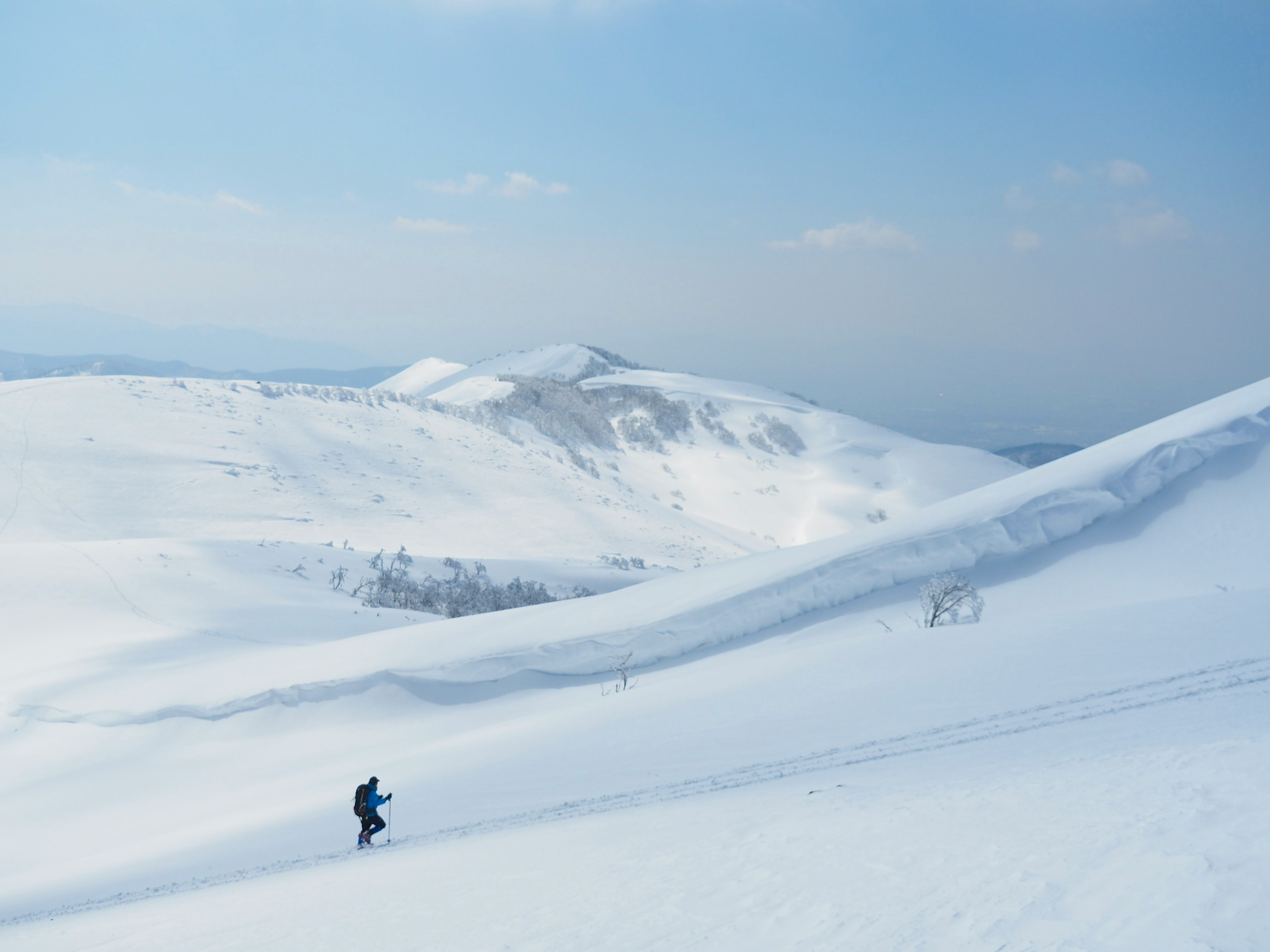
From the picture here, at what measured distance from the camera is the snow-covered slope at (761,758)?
439cm

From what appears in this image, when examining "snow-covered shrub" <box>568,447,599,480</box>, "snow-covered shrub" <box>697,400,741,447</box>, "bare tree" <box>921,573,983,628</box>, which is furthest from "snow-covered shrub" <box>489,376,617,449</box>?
"bare tree" <box>921,573,983,628</box>

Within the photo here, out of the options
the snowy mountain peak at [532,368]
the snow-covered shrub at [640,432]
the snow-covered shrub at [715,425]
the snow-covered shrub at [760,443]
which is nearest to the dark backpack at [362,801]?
the snow-covered shrub at [640,432]

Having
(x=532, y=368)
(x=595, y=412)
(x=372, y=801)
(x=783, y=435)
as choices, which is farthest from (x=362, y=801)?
(x=532, y=368)

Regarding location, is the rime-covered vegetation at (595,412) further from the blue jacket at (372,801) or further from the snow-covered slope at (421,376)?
the blue jacket at (372,801)

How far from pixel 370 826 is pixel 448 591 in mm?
16084

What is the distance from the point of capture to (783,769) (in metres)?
7.24

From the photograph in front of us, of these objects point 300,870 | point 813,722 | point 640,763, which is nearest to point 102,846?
point 300,870

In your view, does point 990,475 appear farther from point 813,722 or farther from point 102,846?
point 102,846

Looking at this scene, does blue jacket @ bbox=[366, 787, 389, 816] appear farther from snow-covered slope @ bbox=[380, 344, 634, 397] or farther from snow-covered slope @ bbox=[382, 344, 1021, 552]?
snow-covered slope @ bbox=[380, 344, 634, 397]

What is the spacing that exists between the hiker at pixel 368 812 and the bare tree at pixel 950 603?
27.0 feet

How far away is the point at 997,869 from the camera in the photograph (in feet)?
14.2

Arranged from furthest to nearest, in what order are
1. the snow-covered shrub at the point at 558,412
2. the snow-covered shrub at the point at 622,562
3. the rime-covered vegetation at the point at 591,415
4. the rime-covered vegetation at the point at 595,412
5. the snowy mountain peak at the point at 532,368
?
1. the snowy mountain peak at the point at 532,368
2. the rime-covered vegetation at the point at 595,412
3. the snow-covered shrub at the point at 558,412
4. the rime-covered vegetation at the point at 591,415
5. the snow-covered shrub at the point at 622,562

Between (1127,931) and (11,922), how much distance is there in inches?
349

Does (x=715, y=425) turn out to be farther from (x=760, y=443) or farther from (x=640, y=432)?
(x=640, y=432)
